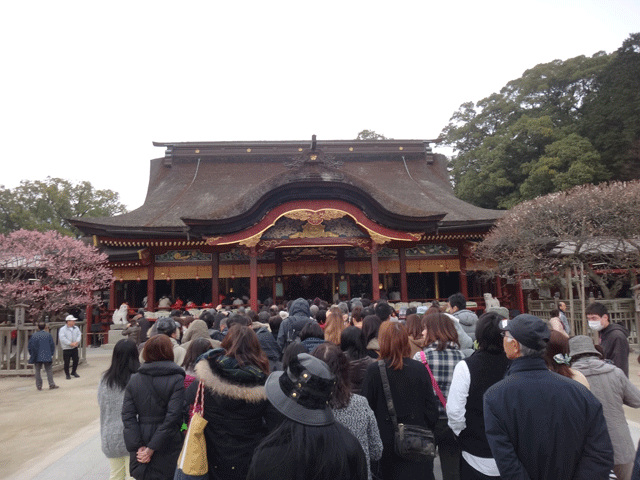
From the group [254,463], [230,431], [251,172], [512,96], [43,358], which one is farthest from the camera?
[512,96]

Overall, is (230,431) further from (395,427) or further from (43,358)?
(43,358)

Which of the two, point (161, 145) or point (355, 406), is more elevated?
point (161, 145)

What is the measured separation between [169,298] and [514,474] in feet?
53.6

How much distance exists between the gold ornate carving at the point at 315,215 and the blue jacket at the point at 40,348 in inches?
280

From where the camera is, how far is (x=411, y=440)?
3053 millimetres

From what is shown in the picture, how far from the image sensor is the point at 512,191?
30297 mm

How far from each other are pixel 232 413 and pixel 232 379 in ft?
0.75

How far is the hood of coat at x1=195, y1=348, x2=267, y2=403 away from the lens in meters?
2.90

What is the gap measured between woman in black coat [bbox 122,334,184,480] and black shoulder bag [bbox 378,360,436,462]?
161 centimetres

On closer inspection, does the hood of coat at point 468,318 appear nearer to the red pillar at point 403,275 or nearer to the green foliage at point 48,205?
the red pillar at point 403,275

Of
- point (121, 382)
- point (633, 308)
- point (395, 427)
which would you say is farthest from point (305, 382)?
point (633, 308)

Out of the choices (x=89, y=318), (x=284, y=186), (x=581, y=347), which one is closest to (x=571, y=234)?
(x=284, y=186)

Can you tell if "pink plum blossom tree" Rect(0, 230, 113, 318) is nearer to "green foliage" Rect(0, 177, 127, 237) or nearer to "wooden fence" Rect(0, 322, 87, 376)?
"wooden fence" Rect(0, 322, 87, 376)

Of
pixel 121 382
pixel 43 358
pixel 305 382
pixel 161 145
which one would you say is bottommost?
pixel 43 358
